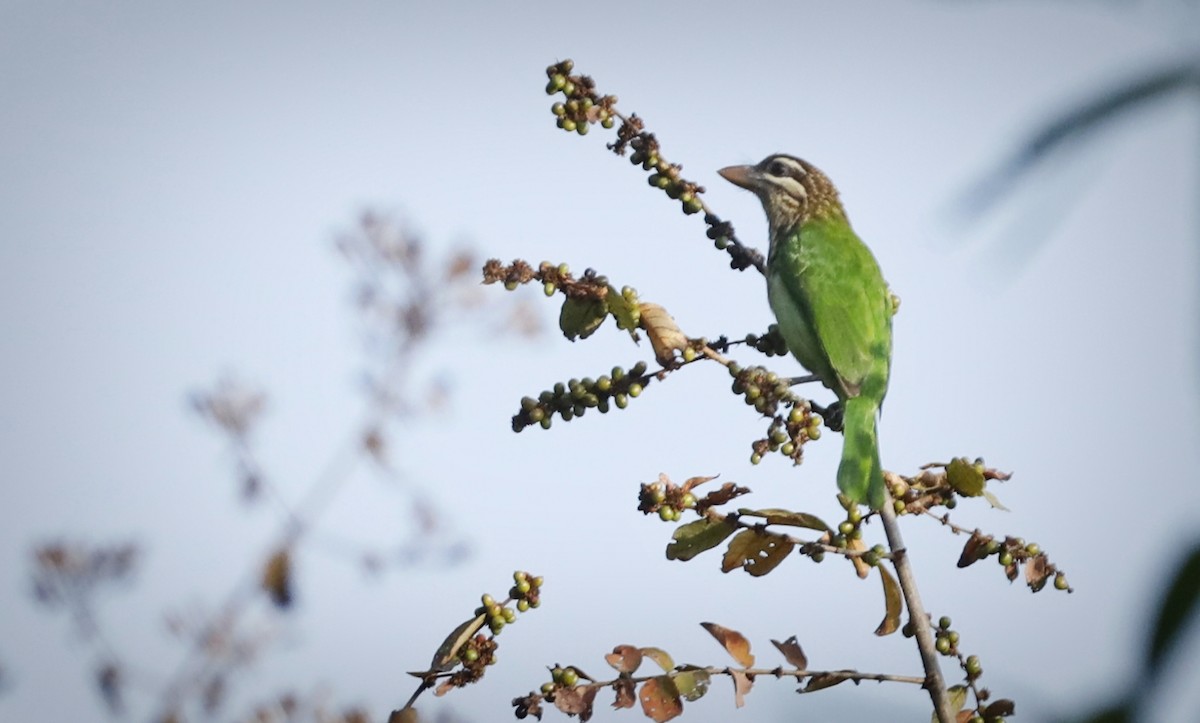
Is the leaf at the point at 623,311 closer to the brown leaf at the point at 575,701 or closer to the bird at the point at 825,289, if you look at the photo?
the brown leaf at the point at 575,701

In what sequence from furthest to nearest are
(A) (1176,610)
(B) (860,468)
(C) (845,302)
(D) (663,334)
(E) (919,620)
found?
1. (C) (845,302)
2. (B) (860,468)
3. (D) (663,334)
4. (E) (919,620)
5. (A) (1176,610)

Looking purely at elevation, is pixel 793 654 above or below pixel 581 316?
below

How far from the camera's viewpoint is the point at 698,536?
207 cm

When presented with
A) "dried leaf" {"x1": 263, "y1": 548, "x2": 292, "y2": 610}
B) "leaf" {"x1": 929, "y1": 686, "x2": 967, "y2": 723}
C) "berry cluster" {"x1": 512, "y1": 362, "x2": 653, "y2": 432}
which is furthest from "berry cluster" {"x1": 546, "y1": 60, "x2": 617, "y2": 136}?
"dried leaf" {"x1": 263, "y1": 548, "x2": 292, "y2": 610}

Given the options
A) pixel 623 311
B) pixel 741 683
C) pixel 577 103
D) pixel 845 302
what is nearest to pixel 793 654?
pixel 741 683

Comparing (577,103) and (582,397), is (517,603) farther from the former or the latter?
(577,103)

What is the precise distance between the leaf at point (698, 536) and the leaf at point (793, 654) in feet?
0.62

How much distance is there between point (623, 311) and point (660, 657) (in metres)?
0.60

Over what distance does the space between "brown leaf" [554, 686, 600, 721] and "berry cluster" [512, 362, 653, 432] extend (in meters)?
0.49

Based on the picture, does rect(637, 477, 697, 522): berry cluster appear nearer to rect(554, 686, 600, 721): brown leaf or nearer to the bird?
rect(554, 686, 600, 721): brown leaf

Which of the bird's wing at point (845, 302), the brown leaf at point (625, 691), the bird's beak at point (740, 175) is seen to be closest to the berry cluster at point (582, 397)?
the brown leaf at point (625, 691)

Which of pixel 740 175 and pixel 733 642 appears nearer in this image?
pixel 733 642

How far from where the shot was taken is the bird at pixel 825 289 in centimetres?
372

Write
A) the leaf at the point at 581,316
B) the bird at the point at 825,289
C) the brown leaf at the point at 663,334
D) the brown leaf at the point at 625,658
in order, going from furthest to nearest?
the bird at the point at 825,289
the leaf at the point at 581,316
the brown leaf at the point at 663,334
the brown leaf at the point at 625,658
